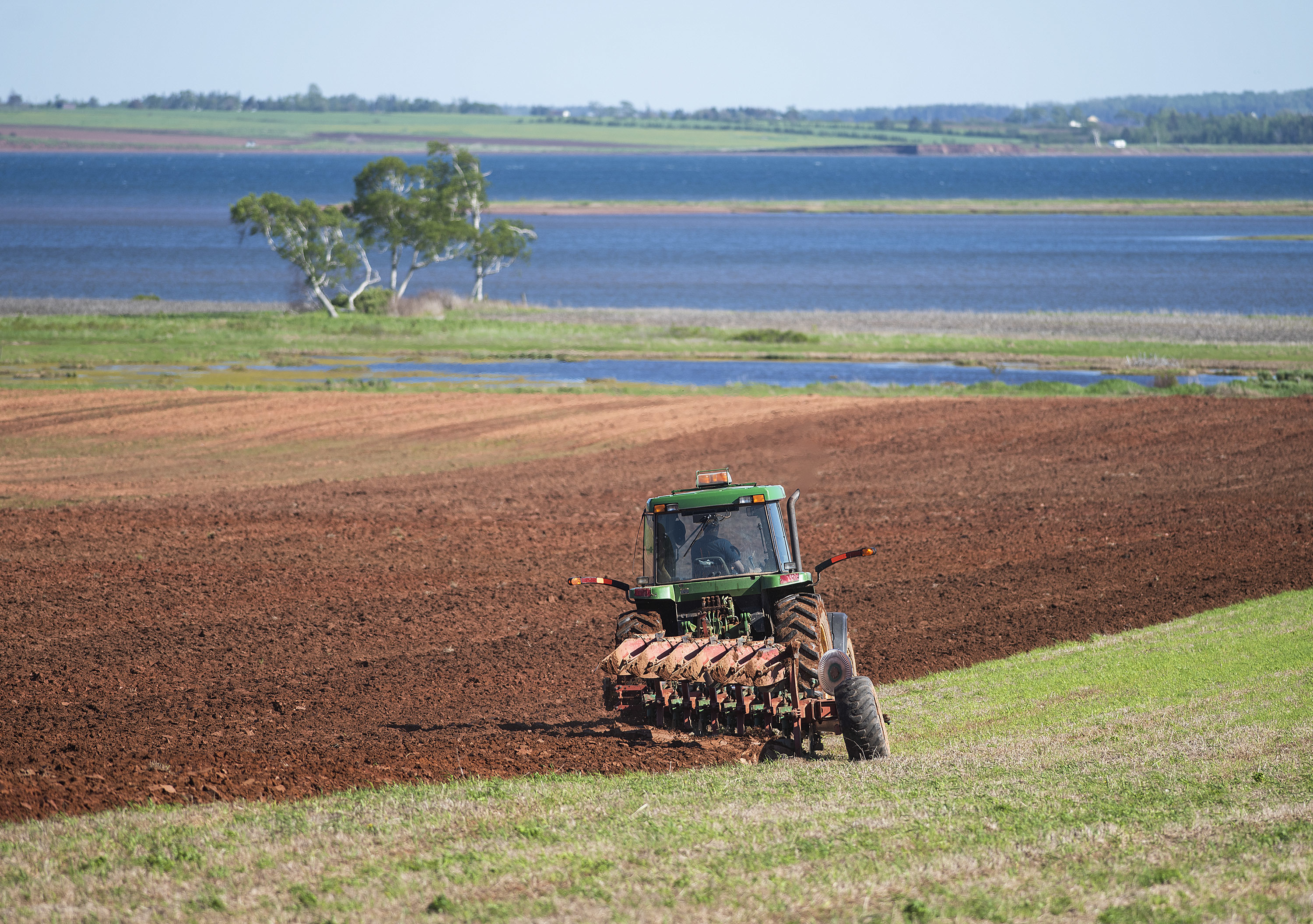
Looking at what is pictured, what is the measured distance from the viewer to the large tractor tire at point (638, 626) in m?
12.2

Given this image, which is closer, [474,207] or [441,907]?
[441,907]

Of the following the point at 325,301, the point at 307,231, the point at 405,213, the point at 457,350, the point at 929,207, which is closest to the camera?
the point at 457,350

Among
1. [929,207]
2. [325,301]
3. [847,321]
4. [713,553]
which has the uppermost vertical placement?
[929,207]

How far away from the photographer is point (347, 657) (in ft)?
51.6

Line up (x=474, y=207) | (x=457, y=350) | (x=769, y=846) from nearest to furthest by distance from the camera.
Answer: (x=769, y=846) < (x=457, y=350) < (x=474, y=207)

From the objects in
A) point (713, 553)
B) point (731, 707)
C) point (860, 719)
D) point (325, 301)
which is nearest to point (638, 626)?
point (713, 553)

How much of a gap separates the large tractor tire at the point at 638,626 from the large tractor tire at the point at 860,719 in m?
2.28

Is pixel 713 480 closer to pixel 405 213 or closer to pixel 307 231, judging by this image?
Answer: pixel 307 231

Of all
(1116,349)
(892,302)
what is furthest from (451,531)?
(892,302)

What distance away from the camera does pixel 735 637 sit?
A: 11992 millimetres

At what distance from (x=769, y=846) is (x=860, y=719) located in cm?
302

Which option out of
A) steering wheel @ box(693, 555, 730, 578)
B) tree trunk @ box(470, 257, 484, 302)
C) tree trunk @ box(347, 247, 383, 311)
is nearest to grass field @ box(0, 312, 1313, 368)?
tree trunk @ box(347, 247, 383, 311)

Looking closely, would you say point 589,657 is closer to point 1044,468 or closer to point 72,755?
point 72,755

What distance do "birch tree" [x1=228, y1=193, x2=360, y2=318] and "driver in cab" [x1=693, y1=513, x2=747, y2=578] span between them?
5621cm
